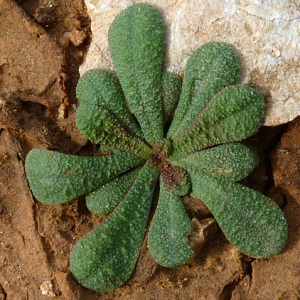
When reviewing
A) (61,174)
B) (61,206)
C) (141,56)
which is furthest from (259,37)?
(61,206)

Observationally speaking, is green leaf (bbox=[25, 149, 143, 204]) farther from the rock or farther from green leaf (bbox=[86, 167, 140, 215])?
the rock

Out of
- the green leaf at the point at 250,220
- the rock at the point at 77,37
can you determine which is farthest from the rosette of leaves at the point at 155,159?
the rock at the point at 77,37

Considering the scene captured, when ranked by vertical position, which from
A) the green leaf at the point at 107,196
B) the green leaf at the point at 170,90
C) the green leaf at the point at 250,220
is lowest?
the green leaf at the point at 250,220

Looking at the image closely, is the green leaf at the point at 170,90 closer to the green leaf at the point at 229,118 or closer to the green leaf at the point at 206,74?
the green leaf at the point at 206,74

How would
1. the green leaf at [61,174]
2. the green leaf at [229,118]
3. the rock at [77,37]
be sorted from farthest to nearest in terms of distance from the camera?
the rock at [77,37]
the green leaf at [61,174]
the green leaf at [229,118]

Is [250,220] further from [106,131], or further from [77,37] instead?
[77,37]

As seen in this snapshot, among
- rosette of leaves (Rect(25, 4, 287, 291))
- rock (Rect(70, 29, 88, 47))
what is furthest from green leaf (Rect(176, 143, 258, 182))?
rock (Rect(70, 29, 88, 47))
